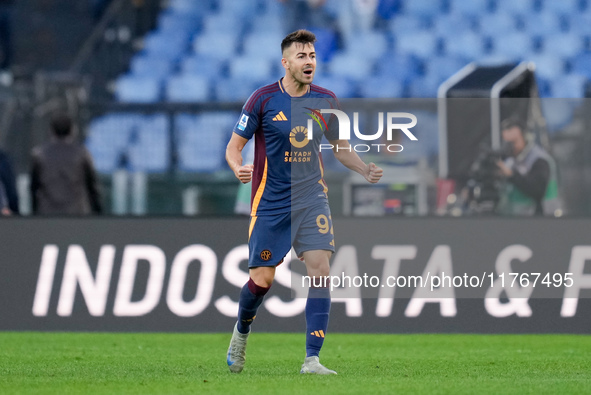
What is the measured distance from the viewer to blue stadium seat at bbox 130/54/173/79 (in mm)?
14250

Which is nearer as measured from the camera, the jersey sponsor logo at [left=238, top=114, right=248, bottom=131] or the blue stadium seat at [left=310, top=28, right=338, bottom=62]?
the jersey sponsor logo at [left=238, top=114, right=248, bottom=131]

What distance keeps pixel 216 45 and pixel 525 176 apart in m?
7.01

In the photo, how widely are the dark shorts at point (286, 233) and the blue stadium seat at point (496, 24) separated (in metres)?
10.3

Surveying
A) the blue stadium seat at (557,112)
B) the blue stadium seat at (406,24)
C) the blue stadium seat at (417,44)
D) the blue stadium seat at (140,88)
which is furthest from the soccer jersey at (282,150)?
the blue stadium seat at (406,24)

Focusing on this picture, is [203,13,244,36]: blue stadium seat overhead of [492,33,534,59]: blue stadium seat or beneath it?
overhead

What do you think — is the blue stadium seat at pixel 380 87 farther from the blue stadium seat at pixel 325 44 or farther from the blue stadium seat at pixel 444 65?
A: the blue stadium seat at pixel 325 44

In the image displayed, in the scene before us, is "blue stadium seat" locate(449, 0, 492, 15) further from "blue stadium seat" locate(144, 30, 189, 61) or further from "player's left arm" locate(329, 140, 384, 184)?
"player's left arm" locate(329, 140, 384, 184)

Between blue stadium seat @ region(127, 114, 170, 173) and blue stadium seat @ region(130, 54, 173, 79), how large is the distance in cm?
442

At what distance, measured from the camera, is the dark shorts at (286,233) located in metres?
5.81

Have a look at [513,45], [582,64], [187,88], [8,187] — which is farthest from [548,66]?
[8,187]

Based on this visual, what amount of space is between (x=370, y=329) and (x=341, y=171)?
4.77ft

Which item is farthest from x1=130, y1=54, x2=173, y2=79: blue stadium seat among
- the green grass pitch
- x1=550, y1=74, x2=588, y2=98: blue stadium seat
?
the green grass pitch

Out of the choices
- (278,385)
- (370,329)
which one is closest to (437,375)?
(278,385)

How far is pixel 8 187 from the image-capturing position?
970 centimetres
